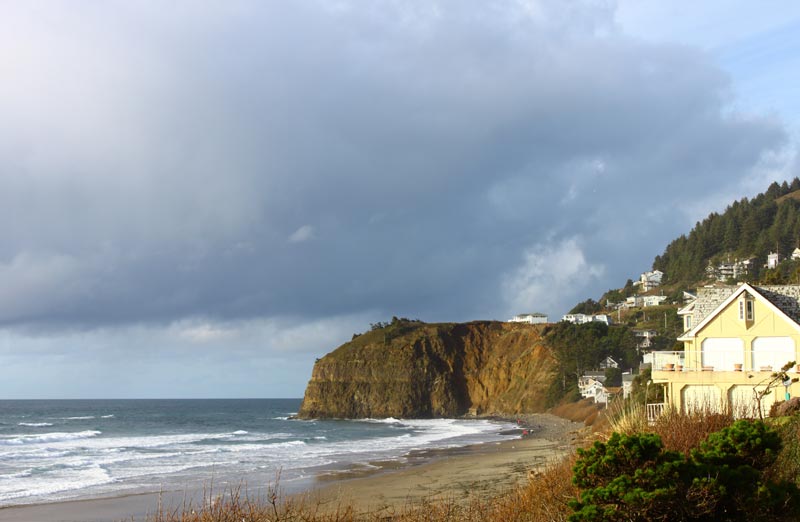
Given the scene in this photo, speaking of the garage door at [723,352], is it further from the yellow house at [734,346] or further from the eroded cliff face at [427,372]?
the eroded cliff face at [427,372]

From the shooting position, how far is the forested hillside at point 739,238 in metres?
131

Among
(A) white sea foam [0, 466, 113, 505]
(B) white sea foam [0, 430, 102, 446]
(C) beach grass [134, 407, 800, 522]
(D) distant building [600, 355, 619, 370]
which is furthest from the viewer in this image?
(D) distant building [600, 355, 619, 370]

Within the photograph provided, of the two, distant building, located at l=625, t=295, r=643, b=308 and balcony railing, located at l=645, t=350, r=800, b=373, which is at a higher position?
distant building, located at l=625, t=295, r=643, b=308

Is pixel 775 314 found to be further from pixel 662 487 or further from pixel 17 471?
pixel 17 471

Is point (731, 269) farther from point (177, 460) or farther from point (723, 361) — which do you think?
point (177, 460)

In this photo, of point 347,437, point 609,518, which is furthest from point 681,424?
point 347,437

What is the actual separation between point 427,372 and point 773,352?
84074mm

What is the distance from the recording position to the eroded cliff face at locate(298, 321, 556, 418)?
107 metres

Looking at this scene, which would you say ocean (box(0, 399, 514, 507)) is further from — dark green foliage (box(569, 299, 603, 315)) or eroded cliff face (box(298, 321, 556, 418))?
dark green foliage (box(569, 299, 603, 315))

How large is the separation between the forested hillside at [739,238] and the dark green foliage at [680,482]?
121230 millimetres

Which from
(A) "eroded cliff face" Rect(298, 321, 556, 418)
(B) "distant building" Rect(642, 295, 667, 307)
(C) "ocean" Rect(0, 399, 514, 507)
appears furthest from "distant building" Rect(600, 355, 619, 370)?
(B) "distant building" Rect(642, 295, 667, 307)

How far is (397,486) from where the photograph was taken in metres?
29.0

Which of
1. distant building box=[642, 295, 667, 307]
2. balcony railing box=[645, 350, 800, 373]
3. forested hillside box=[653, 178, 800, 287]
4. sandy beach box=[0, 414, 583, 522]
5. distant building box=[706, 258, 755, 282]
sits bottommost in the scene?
sandy beach box=[0, 414, 583, 522]

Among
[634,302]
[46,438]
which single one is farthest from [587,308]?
[46,438]
